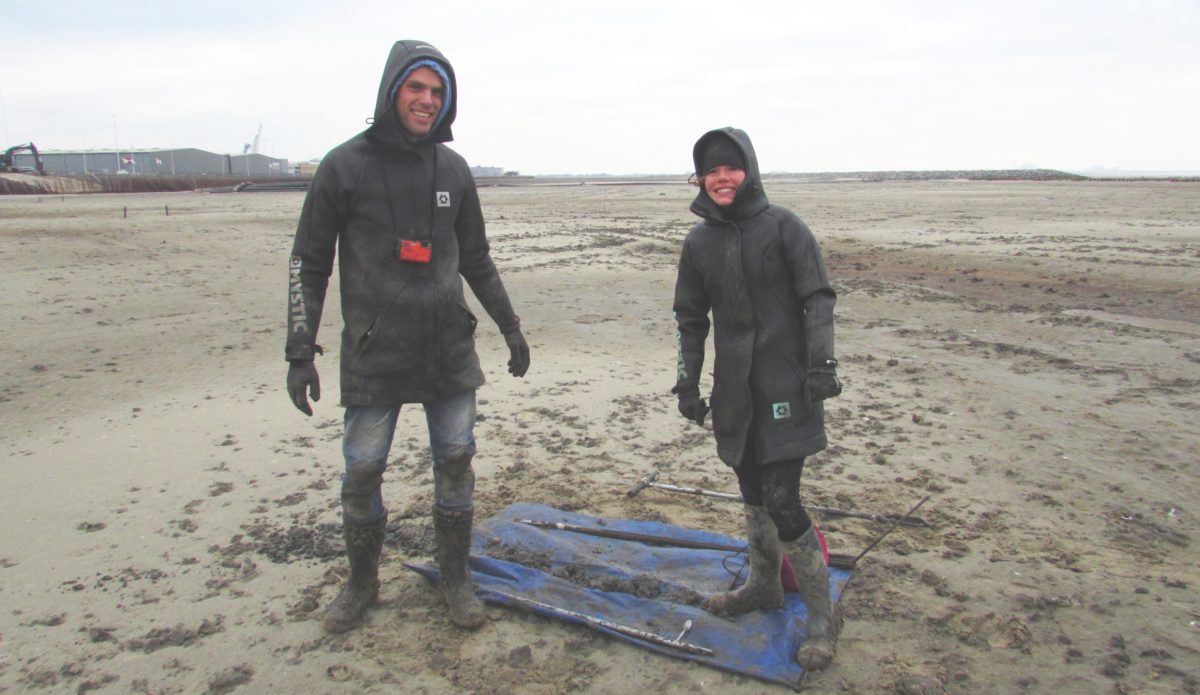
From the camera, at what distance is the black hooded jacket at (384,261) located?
3.11 m

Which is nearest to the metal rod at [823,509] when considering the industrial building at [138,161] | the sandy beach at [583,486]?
the sandy beach at [583,486]

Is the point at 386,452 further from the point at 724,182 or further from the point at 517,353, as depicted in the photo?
the point at 724,182

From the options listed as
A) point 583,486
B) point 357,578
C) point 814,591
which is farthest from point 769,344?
point 583,486

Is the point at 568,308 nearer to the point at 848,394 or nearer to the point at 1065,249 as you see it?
the point at 848,394

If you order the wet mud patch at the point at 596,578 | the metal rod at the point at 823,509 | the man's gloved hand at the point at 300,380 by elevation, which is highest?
the man's gloved hand at the point at 300,380

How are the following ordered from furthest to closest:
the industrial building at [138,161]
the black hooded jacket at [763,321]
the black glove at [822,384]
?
1. the industrial building at [138,161]
2. the black hooded jacket at [763,321]
3. the black glove at [822,384]

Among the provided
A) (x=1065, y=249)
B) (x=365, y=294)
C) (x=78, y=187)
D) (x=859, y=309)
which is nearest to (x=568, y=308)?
(x=859, y=309)

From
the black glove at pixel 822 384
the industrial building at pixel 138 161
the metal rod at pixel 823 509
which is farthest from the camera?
the industrial building at pixel 138 161

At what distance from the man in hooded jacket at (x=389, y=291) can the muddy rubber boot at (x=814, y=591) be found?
1.30m

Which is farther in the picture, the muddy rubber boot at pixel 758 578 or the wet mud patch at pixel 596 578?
the wet mud patch at pixel 596 578

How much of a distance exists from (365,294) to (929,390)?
200 inches

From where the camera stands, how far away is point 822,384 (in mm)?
2846

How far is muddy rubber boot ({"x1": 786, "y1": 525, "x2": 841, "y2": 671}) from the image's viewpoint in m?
3.01

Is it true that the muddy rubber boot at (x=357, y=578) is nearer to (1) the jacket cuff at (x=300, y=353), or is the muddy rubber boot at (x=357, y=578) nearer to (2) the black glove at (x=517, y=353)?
(1) the jacket cuff at (x=300, y=353)
